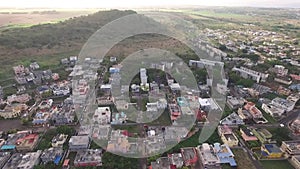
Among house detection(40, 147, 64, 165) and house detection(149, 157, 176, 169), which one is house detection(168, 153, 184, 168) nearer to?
house detection(149, 157, 176, 169)

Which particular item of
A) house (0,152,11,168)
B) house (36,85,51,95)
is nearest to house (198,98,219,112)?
house (0,152,11,168)

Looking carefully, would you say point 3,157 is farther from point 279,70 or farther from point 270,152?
point 279,70

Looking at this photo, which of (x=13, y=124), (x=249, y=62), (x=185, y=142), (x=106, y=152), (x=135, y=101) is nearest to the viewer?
(x=106, y=152)

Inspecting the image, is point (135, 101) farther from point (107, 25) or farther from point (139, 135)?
point (107, 25)

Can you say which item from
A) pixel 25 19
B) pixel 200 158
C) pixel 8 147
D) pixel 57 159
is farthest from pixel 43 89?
pixel 25 19

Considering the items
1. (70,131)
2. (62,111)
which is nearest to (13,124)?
(62,111)

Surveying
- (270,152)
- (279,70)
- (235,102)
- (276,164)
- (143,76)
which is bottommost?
(276,164)

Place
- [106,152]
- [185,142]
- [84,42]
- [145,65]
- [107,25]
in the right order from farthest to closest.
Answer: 1. [107,25]
2. [84,42]
3. [145,65]
4. [185,142]
5. [106,152]

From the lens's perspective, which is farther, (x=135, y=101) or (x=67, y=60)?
(x=67, y=60)
